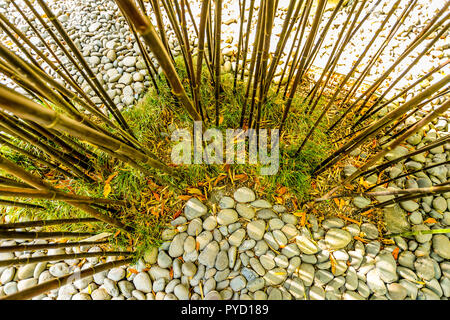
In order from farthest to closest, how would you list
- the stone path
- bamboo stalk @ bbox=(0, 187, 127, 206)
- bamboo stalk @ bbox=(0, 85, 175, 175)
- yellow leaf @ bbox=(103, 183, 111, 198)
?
1. yellow leaf @ bbox=(103, 183, 111, 198)
2. the stone path
3. bamboo stalk @ bbox=(0, 187, 127, 206)
4. bamboo stalk @ bbox=(0, 85, 175, 175)

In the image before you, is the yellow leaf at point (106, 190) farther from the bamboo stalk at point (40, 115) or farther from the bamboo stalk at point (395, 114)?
the bamboo stalk at point (395, 114)

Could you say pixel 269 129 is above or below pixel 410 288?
above

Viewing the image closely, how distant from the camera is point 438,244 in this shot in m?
1.27

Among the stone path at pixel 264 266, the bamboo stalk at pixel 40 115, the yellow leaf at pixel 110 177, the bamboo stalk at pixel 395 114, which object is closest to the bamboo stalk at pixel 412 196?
the stone path at pixel 264 266

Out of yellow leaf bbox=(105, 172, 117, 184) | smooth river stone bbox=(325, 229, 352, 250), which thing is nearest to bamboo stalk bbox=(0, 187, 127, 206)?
yellow leaf bbox=(105, 172, 117, 184)

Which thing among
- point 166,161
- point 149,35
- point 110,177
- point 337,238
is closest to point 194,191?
point 166,161

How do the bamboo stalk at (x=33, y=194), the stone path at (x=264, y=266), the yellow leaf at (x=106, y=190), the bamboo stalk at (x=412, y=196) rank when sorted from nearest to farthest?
the bamboo stalk at (x=33, y=194)
the bamboo stalk at (x=412, y=196)
the stone path at (x=264, y=266)
the yellow leaf at (x=106, y=190)

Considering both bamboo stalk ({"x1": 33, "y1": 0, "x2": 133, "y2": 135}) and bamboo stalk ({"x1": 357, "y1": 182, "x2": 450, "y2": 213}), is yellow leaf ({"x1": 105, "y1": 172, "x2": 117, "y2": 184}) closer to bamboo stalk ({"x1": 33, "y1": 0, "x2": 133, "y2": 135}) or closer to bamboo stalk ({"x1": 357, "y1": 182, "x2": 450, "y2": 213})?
bamboo stalk ({"x1": 33, "y1": 0, "x2": 133, "y2": 135})

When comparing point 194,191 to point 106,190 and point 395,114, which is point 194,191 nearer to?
point 106,190

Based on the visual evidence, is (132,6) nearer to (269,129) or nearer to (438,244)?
(269,129)
